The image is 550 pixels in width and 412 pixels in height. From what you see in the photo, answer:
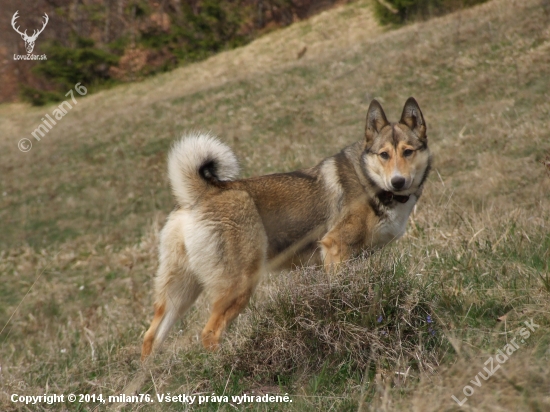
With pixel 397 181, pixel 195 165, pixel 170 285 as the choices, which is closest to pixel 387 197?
pixel 397 181

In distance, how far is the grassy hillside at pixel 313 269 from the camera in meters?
3.60

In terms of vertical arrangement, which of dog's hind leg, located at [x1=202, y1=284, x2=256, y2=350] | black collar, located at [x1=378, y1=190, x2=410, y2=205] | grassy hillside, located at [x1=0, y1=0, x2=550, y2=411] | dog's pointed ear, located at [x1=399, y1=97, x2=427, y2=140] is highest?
dog's pointed ear, located at [x1=399, y1=97, x2=427, y2=140]

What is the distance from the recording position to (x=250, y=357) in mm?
3814

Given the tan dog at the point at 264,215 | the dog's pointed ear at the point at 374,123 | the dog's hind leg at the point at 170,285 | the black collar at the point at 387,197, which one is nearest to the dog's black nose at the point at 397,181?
the tan dog at the point at 264,215

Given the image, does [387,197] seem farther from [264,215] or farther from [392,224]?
[264,215]

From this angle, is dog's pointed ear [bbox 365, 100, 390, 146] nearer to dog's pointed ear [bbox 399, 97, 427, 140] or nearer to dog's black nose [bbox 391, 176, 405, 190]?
dog's pointed ear [bbox 399, 97, 427, 140]

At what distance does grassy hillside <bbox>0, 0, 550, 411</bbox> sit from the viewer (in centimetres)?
360

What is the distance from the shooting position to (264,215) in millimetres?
→ 4625

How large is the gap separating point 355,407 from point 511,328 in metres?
1.11

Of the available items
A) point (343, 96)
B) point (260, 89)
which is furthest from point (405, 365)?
point (260, 89)

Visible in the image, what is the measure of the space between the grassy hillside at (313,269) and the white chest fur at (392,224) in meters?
0.37

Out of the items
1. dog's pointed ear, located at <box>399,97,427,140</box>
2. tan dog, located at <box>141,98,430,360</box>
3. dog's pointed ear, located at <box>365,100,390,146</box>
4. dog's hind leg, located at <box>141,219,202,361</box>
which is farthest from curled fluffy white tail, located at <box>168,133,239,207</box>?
dog's pointed ear, located at <box>399,97,427,140</box>

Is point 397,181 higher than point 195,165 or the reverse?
the reverse

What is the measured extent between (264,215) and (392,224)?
1025 millimetres
